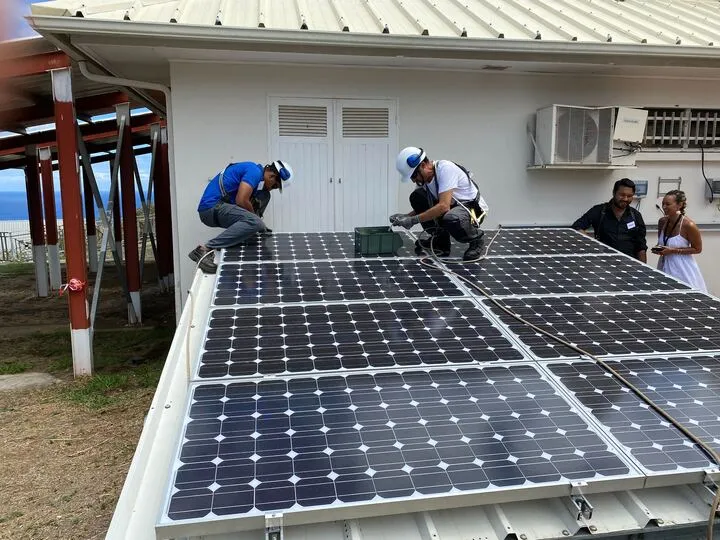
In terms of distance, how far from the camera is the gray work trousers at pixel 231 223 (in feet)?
18.6

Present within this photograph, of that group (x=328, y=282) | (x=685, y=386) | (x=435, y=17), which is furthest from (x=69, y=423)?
(x=435, y=17)

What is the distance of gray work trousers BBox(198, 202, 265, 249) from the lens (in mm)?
5660

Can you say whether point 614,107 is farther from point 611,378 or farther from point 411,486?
point 411,486

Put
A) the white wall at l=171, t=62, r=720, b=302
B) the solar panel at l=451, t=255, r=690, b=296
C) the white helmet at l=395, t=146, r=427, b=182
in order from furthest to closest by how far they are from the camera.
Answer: the white wall at l=171, t=62, r=720, b=302 < the white helmet at l=395, t=146, r=427, b=182 < the solar panel at l=451, t=255, r=690, b=296

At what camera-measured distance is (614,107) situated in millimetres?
7516

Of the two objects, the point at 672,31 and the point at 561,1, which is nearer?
the point at 672,31

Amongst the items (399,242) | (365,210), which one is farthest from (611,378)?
(365,210)

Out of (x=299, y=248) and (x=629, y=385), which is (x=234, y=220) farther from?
(x=629, y=385)

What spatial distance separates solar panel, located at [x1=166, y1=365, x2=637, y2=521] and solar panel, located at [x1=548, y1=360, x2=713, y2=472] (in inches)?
4.8

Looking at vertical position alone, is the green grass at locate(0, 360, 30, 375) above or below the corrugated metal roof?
below

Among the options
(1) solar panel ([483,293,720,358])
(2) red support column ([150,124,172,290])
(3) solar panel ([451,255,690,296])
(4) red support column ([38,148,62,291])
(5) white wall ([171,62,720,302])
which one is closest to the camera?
(1) solar panel ([483,293,720,358])

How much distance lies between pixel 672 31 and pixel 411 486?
8.00 meters

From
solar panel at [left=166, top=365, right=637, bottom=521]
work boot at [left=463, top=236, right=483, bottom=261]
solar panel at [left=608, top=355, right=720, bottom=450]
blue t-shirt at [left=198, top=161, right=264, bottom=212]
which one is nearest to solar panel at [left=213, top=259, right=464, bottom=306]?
work boot at [left=463, top=236, right=483, bottom=261]

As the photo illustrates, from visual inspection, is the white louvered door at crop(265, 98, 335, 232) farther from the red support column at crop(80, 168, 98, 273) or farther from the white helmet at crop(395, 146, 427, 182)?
the red support column at crop(80, 168, 98, 273)
